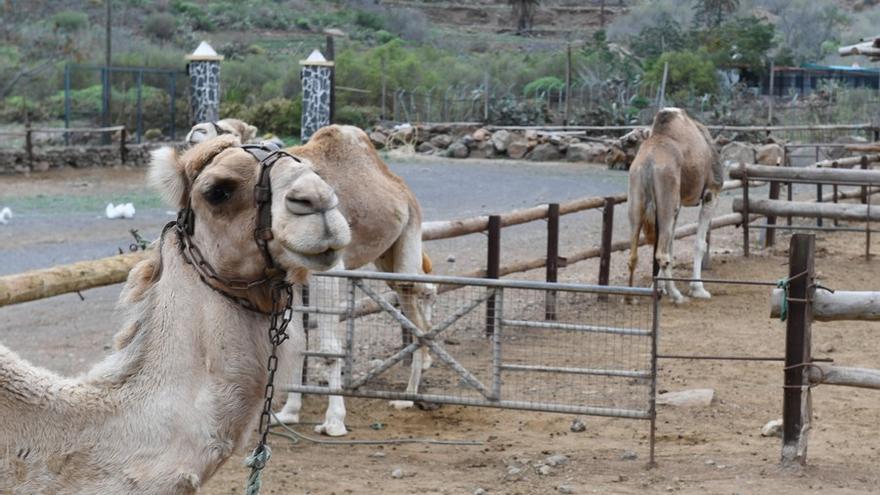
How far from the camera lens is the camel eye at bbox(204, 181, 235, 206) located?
124 inches

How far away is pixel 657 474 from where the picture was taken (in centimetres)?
643

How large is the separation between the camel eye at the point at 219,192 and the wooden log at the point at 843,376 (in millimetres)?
4085

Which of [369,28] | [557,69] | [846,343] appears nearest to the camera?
[846,343]

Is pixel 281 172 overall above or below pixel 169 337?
above

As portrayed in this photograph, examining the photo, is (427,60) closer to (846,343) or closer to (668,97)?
(668,97)

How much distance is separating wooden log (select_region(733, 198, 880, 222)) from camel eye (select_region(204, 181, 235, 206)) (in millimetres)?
10832

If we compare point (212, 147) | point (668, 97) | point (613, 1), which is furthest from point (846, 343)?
point (613, 1)

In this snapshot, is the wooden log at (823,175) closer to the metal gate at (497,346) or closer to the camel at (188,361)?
the metal gate at (497,346)

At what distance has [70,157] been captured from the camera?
2594 centimetres

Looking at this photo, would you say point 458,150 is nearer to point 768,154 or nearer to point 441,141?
point 441,141

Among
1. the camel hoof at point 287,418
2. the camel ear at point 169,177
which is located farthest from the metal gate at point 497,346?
the camel ear at point 169,177

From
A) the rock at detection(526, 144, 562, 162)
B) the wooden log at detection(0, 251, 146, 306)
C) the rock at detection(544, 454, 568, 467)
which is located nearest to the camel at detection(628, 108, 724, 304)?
the rock at detection(544, 454, 568, 467)

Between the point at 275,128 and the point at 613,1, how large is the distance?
175 feet

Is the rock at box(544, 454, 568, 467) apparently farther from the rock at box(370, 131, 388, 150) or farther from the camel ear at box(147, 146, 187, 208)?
the rock at box(370, 131, 388, 150)
